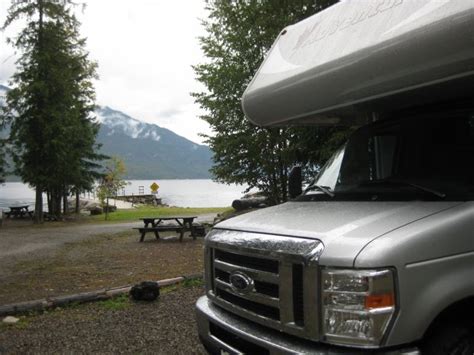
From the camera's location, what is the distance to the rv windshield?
335 centimetres

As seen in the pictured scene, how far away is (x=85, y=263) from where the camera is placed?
1070cm

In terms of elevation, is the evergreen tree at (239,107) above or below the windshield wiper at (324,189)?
above

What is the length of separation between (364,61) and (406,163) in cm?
91

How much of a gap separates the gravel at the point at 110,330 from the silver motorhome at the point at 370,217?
1628 millimetres

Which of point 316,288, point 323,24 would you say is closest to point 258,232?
point 316,288

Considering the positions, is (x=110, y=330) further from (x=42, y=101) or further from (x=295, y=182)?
(x=42, y=101)

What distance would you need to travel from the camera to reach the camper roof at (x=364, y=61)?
3.13 metres

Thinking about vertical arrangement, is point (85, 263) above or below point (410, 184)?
below

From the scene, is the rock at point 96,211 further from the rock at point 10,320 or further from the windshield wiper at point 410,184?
the windshield wiper at point 410,184

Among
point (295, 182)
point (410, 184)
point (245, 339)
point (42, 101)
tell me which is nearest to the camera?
point (245, 339)

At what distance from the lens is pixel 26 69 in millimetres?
24297

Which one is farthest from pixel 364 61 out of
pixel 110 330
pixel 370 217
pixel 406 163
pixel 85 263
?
pixel 85 263

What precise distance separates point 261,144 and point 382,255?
14892 millimetres

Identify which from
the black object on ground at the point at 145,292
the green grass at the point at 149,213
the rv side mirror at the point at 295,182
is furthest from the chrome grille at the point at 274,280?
the green grass at the point at 149,213
